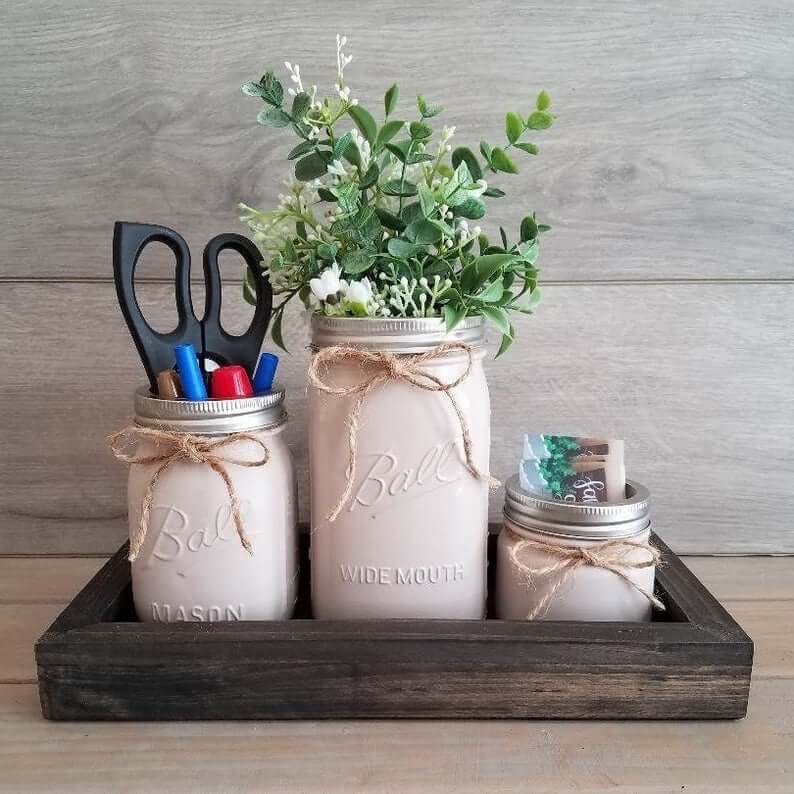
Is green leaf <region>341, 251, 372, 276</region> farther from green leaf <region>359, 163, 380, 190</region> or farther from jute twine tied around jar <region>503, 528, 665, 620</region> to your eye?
jute twine tied around jar <region>503, 528, 665, 620</region>

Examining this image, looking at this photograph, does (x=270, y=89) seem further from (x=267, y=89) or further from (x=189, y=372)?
(x=189, y=372)

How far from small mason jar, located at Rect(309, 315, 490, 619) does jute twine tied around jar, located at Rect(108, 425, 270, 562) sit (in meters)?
0.05

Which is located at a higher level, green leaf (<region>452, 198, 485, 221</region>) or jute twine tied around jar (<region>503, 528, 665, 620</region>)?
green leaf (<region>452, 198, 485, 221</region>)

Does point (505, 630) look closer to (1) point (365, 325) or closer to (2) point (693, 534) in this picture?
(1) point (365, 325)

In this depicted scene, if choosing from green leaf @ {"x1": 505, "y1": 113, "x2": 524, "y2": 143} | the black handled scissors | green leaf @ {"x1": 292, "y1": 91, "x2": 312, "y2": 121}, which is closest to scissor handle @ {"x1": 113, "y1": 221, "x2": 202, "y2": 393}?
the black handled scissors

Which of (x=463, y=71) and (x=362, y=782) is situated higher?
(x=463, y=71)

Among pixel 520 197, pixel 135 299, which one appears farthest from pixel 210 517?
pixel 520 197

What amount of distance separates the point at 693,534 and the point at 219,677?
0.46 m

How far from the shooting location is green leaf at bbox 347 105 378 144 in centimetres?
40

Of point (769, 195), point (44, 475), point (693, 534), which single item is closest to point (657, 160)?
point (769, 195)

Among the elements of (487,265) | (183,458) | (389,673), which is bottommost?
(389,673)

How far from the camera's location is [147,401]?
42 cm

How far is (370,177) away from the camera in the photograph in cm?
42

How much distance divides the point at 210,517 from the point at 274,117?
0.24 meters
